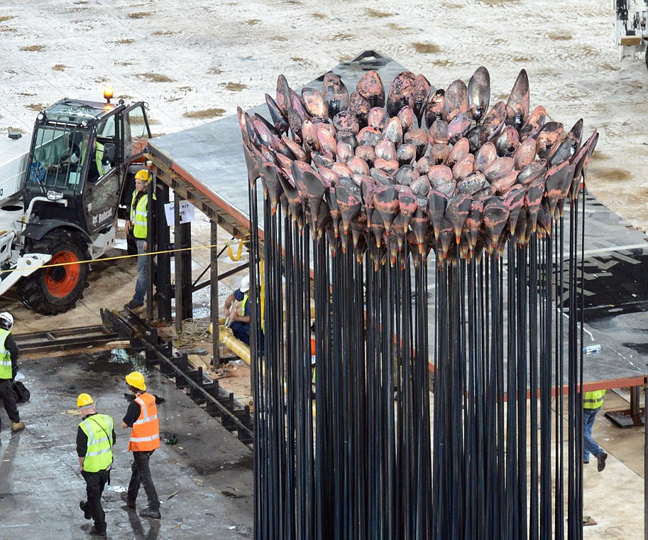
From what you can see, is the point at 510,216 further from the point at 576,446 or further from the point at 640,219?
the point at 640,219

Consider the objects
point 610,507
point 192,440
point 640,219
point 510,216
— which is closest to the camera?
point 510,216

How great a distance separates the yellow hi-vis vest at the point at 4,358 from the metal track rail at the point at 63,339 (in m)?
1.87

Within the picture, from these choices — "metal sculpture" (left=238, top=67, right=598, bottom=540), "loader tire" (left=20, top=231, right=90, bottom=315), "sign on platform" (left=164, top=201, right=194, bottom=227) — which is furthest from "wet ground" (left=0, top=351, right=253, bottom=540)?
"metal sculpture" (left=238, top=67, right=598, bottom=540)

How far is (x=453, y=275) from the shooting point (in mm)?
4051

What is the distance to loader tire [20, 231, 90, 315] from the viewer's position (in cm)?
1446

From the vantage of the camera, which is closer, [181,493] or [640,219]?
[181,493]

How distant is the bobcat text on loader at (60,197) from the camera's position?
47.4 feet

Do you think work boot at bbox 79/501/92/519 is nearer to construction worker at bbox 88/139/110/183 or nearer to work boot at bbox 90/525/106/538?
work boot at bbox 90/525/106/538

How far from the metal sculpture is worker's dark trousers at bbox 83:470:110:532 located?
621cm

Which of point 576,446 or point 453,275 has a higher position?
point 453,275

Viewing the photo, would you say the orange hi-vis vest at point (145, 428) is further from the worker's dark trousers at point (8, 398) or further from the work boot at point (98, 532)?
the worker's dark trousers at point (8, 398)

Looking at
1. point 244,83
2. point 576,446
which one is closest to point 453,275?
point 576,446

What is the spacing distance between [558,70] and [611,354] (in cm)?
1550

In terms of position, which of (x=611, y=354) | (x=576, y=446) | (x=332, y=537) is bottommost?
(x=611, y=354)
